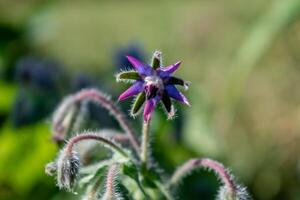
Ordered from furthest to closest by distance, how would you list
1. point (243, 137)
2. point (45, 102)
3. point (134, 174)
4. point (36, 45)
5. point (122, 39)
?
1. point (122, 39)
2. point (36, 45)
3. point (243, 137)
4. point (45, 102)
5. point (134, 174)

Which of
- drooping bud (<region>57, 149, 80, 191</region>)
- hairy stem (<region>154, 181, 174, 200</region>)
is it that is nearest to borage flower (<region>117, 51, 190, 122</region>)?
drooping bud (<region>57, 149, 80, 191</region>)

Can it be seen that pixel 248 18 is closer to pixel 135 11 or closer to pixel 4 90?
pixel 135 11

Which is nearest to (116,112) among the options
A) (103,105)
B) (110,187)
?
(103,105)

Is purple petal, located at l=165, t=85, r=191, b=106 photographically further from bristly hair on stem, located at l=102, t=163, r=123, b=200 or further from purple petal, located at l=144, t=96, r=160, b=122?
bristly hair on stem, located at l=102, t=163, r=123, b=200

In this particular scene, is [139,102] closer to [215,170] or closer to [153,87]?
[153,87]

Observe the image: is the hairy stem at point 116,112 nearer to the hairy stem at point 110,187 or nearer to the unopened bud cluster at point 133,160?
the unopened bud cluster at point 133,160

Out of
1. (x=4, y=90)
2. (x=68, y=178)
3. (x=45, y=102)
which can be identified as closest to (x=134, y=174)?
(x=68, y=178)
